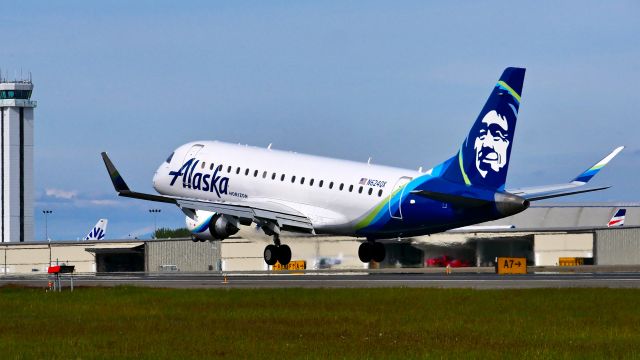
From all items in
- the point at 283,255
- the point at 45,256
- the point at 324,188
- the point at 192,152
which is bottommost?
the point at 283,255

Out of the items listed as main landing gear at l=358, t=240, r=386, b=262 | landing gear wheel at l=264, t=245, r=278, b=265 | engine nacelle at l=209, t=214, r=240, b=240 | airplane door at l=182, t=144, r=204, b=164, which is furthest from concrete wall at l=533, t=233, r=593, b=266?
engine nacelle at l=209, t=214, r=240, b=240

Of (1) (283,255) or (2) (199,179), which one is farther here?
(2) (199,179)

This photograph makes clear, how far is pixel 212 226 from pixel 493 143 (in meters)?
17.9

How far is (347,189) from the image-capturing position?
6825 centimetres

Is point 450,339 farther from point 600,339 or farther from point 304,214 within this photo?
point 304,214

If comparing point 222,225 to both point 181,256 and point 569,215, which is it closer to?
point 181,256

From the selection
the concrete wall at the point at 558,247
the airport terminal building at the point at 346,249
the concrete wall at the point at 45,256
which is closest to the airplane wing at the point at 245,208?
the airport terminal building at the point at 346,249

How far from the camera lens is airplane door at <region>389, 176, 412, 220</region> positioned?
65562mm

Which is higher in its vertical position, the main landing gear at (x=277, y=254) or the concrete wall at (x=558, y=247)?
the concrete wall at (x=558, y=247)

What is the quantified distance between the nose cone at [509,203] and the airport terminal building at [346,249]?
58.5 ft

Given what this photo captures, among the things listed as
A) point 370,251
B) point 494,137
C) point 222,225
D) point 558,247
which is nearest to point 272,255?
point 222,225

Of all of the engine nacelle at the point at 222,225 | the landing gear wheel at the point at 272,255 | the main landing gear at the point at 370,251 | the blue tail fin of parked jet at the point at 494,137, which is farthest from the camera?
the landing gear wheel at the point at 272,255

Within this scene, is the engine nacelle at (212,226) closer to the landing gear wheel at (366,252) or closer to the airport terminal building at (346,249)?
the airport terminal building at (346,249)

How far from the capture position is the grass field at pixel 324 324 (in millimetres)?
34281
